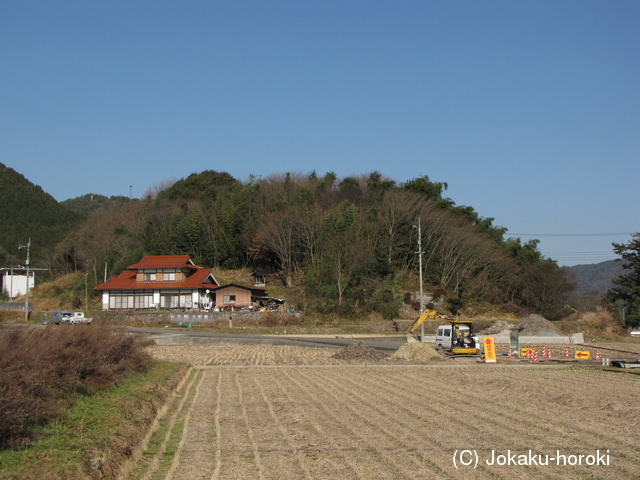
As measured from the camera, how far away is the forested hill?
85500mm

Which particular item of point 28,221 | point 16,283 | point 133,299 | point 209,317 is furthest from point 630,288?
point 28,221

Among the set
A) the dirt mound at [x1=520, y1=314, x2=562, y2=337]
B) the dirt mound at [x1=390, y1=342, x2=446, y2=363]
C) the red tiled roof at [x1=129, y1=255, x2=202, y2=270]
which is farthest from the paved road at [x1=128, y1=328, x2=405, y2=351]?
the red tiled roof at [x1=129, y1=255, x2=202, y2=270]

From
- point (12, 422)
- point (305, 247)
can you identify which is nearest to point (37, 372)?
point (12, 422)

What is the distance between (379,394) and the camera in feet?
48.6

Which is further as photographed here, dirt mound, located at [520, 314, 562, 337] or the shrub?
dirt mound, located at [520, 314, 562, 337]

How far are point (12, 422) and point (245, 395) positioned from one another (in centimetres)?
750

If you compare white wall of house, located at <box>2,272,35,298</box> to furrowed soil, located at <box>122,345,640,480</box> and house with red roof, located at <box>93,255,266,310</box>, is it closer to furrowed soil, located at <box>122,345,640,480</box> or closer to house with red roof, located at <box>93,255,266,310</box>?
house with red roof, located at <box>93,255,266,310</box>

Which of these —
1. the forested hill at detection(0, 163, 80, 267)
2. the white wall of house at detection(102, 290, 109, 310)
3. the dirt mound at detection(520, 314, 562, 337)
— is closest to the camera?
the dirt mound at detection(520, 314, 562, 337)

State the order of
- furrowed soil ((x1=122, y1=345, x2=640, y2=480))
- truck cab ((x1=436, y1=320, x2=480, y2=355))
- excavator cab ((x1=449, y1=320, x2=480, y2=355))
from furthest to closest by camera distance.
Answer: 1. truck cab ((x1=436, y1=320, x2=480, y2=355))
2. excavator cab ((x1=449, y1=320, x2=480, y2=355))
3. furrowed soil ((x1=122, y1=345, x2=640, y2=480))

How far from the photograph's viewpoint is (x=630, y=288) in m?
46.4

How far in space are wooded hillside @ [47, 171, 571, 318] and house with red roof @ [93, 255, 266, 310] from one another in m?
7.39

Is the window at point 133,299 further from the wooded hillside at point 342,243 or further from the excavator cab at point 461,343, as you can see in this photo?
the excavator cab at point 461,343

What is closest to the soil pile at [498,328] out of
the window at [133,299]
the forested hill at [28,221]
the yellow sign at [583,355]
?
the yellow sign at [583,355]

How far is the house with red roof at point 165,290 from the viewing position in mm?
55688
